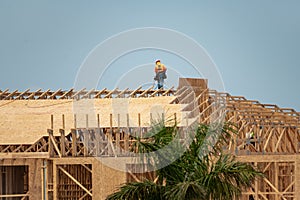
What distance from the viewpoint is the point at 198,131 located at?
2878 centimetres

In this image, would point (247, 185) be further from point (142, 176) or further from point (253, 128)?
point (253, 128)

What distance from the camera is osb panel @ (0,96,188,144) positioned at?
126 feet

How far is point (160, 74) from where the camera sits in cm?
4372

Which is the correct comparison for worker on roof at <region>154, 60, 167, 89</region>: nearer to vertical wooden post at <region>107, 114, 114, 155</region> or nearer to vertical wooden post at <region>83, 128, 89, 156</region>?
vertical wooden post at <region>107, 114, 114, 155</region>

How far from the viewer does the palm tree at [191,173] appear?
2705 centimetres

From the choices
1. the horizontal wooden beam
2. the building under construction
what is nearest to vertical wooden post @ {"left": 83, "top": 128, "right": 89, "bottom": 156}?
the building under construction

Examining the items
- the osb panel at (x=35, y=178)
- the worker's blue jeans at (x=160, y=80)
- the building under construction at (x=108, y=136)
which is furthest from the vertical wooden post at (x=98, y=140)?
the worker's blue jeans at (x=160, y=80)

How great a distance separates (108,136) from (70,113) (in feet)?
14.9

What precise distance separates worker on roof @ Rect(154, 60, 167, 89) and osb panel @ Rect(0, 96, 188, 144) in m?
2.23

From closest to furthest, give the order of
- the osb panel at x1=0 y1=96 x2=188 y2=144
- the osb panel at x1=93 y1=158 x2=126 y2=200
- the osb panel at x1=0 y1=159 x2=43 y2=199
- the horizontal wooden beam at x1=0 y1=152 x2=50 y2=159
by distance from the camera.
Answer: the osb panel at x1=93 y1=158 x2=126 y2=200 → the osb panel at x1=0 y1=159 x2=43 y2=199 → the horizontal wooden beam at x1=0 y1=152 x2=50 y2=159 → the osb panel at x1=0 y1=96 x2=188 y2=144

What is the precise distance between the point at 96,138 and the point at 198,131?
327 inches

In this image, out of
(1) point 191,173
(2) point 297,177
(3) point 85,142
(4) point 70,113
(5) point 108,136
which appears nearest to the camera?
(1) point 191,173

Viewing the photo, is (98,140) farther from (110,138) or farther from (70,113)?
(70,113)

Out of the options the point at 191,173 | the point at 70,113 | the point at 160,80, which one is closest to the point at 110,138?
the point at 70,113
